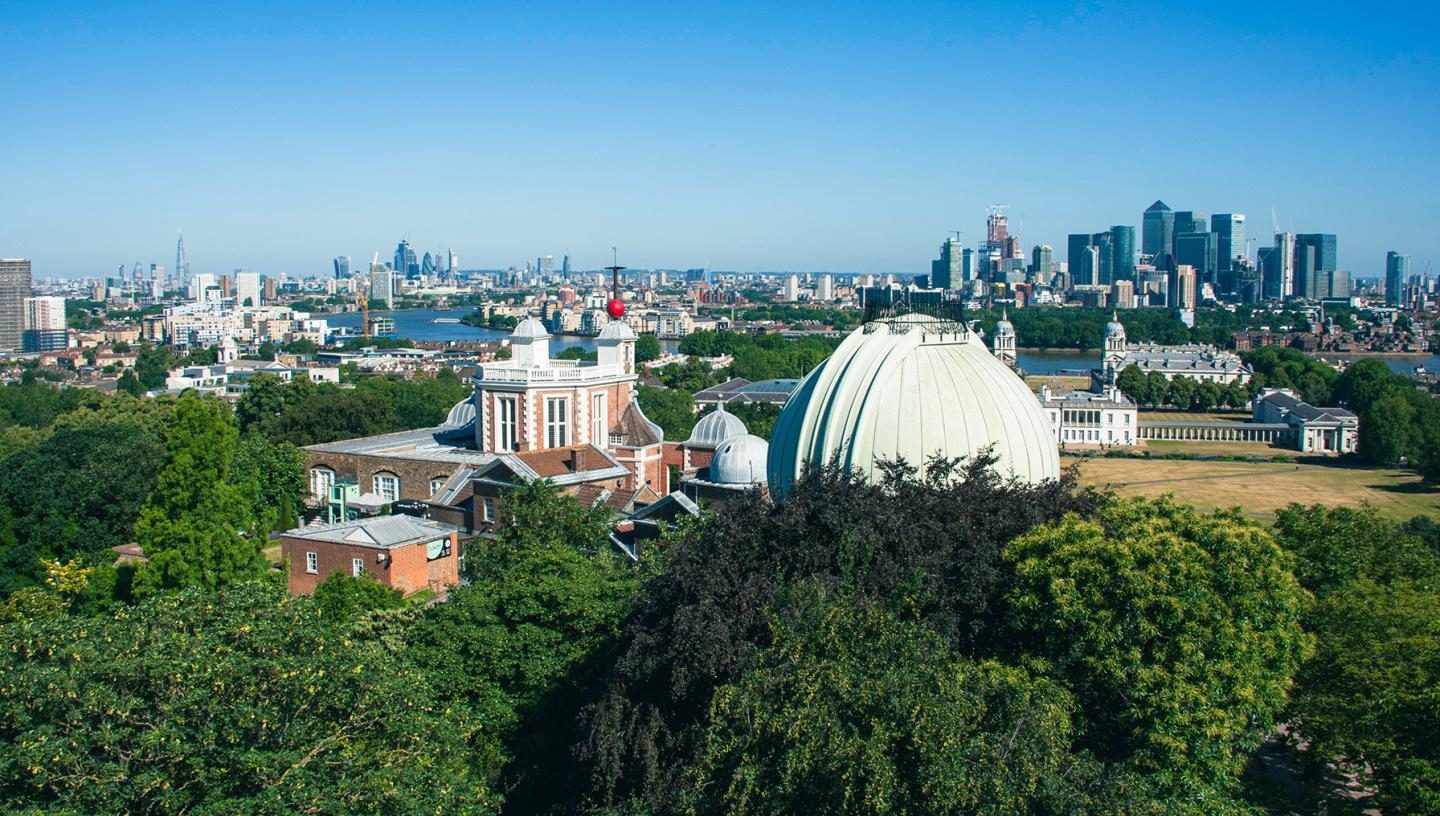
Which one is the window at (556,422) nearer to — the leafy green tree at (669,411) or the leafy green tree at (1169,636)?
the leafy green tree at (669,411)

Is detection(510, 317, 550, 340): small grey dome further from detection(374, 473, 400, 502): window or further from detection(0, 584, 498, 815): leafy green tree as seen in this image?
detection(0, 584, 498, 815): leafy green tree

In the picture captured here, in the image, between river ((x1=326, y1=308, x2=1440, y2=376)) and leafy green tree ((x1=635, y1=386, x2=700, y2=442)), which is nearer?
leafy green tree ((x1=635, y1=386, x2=700, y2=442))

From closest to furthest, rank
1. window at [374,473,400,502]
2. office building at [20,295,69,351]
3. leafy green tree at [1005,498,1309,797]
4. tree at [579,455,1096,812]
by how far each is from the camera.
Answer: leafy green tree at [1005,498,1309,797]
tree at [579,455,1096,812]
window at [374,473,400,502]
office building at [20,295,69,351]

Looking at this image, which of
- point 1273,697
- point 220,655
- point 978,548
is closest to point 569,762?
point 220,655

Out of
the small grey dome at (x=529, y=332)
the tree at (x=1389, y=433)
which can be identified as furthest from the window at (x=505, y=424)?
the tree at (x=1389, y=433)

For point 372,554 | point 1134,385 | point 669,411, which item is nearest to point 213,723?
point 372,554

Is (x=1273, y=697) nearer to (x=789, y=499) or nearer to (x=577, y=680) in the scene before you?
→ (x=789, y=499)

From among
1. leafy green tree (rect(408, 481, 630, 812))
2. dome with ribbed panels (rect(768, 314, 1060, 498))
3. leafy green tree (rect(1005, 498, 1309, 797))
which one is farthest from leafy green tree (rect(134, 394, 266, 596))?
leafy green tree (rect(1005, 498, 1309, 797))

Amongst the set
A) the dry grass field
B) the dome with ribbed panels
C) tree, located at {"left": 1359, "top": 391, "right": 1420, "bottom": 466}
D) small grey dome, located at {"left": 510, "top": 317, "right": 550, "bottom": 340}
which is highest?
small grey dome, located at {"left": 510, "top": 317, "right": 550, "bottom": 340}
